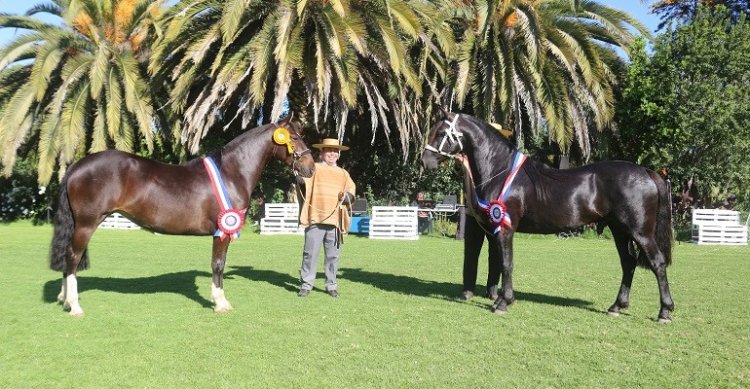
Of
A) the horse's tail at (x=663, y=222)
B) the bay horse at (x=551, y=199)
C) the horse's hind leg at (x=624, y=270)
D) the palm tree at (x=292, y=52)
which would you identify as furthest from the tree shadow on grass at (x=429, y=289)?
the palm tree at (x=292, y=52)

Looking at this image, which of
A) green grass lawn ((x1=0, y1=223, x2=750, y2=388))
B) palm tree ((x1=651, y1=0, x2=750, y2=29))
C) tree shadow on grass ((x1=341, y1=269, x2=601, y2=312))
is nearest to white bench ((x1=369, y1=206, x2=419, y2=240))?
green grass lawn ((x1=0, y1=223, x2=750, y2=388))

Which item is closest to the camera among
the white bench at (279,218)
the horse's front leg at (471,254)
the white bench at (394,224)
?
the horse's front leg at (471,254)

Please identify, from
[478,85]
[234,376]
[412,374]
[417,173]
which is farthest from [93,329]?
[417,173]

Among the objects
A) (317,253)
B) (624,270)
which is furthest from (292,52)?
(624,270)

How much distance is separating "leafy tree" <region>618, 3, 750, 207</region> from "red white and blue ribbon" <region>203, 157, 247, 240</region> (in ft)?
52.0

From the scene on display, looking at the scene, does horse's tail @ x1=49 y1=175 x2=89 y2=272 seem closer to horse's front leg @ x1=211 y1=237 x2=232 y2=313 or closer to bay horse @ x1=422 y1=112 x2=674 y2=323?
horse's front leg @ x1=211 y1=237 x2=232 y2=313

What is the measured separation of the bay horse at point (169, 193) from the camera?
22.4 feet

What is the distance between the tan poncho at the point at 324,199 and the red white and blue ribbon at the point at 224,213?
1227 millimetres

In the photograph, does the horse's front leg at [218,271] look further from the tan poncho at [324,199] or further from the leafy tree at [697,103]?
the leafy tree at [697,103]

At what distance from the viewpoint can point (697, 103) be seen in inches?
736

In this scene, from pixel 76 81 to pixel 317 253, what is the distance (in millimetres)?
14291

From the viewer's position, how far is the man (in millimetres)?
8352

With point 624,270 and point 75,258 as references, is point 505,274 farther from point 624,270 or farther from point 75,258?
point 75,258

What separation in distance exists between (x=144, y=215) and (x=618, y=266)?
29.8ft
